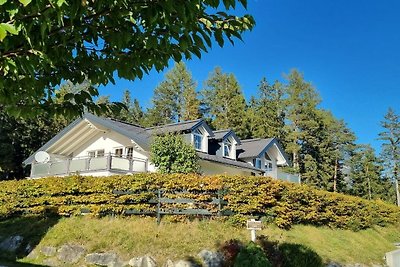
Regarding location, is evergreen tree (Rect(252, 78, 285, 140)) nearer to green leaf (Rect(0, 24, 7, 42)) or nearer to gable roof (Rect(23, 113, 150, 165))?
gable roof (Rect(23, 113, 150, 165))

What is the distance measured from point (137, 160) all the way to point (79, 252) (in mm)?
11580

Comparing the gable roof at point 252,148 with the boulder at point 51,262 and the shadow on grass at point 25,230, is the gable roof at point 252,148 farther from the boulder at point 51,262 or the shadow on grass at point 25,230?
the boulder at point 51,262

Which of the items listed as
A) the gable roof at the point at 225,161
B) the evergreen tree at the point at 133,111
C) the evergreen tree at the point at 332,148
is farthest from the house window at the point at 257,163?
the evergreen tree at the point at 133,111

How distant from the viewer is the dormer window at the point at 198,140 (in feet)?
91.5

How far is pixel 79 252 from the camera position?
42.2 feet

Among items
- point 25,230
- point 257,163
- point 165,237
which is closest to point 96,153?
point 25,230

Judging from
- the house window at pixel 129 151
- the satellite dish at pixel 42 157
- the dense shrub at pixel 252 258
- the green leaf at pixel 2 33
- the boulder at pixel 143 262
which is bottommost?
the boulder at pixel 143 262

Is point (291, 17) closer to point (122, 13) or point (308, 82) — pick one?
point (122, 13)

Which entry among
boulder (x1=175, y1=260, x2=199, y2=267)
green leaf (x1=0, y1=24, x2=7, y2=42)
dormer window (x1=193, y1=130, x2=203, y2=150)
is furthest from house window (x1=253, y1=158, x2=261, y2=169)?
green leaf (x1=0, y1=24, x2=7, y2=42)

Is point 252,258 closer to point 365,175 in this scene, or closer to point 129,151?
point 129,151

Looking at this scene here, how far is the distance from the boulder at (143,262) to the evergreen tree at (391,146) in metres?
49.7

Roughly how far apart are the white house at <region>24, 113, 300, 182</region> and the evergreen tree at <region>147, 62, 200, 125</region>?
2016cm

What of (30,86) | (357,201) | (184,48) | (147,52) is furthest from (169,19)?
(357,201)

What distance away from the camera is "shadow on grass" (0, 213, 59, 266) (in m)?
14.2
